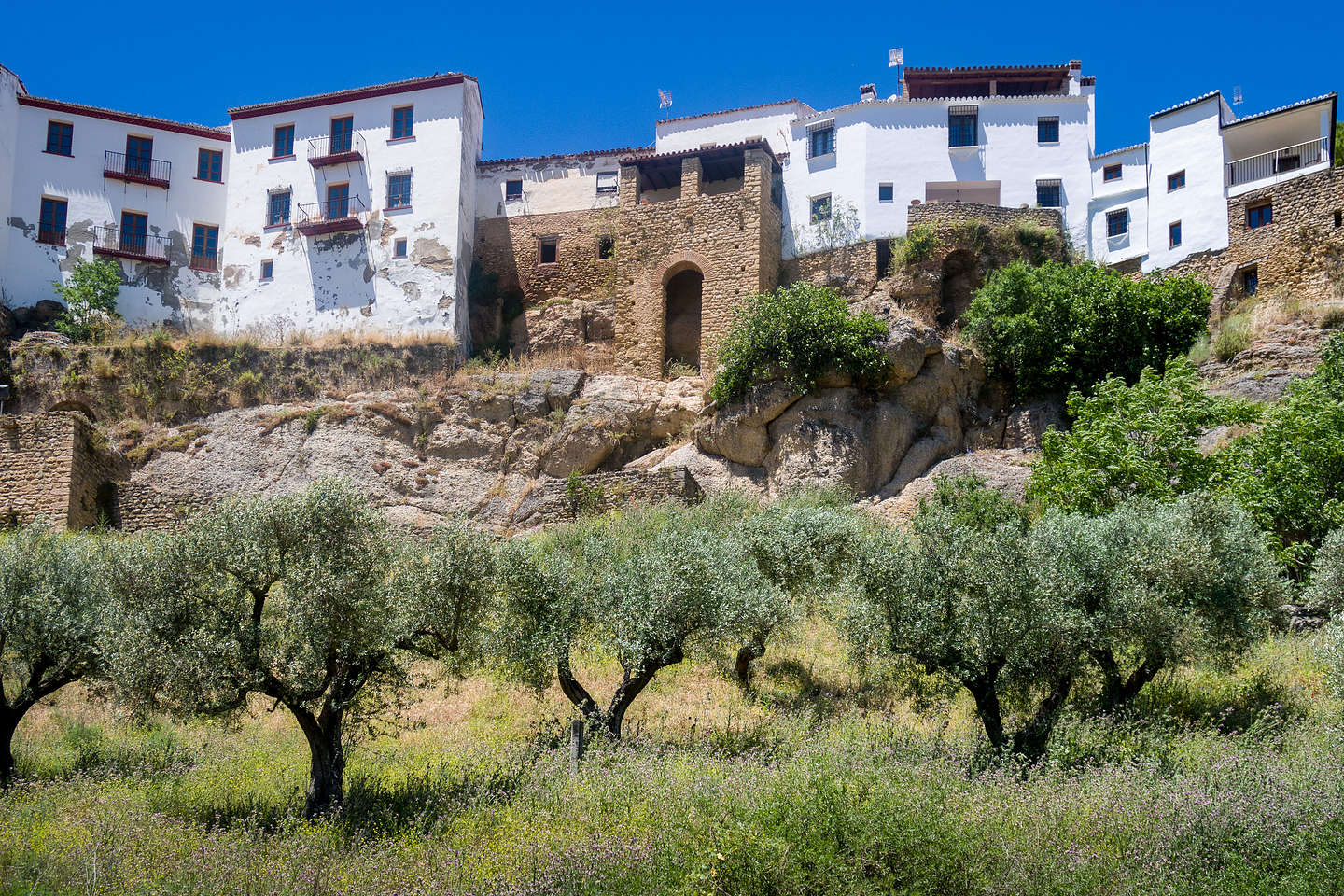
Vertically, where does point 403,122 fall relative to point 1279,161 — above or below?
above

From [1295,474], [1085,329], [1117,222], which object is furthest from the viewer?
[1117,222]

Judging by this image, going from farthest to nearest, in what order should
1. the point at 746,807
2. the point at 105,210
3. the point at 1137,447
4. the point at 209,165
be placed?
the point at 209,165, the point at 105,210, the point at 1137,447, the point at 746,807

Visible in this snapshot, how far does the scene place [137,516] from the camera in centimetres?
2959

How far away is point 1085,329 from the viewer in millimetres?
30703

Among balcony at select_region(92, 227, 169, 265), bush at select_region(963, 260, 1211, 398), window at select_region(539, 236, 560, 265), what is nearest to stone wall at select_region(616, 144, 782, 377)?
window at select_region(539, 236, 560, 265)

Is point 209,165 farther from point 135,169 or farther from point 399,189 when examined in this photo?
point 399,189

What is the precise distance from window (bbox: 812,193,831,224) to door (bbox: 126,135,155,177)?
2255 cm

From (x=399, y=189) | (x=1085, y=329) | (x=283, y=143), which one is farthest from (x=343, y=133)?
(x=1085, y=329)

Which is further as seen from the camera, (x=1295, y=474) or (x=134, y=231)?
(x=134, y=231)

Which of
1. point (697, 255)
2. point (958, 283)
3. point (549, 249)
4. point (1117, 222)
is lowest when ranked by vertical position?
point (958, 283)

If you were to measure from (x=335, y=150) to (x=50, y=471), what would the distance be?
50.3 feet

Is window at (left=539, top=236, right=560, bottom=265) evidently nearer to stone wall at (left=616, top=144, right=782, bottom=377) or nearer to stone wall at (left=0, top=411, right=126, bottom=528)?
stone wall at (left=616, top=144, right=782, bottom=377)

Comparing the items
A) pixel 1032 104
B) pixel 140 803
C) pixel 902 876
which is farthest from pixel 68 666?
pixel 1032 104

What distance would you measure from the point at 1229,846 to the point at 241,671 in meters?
11.6
